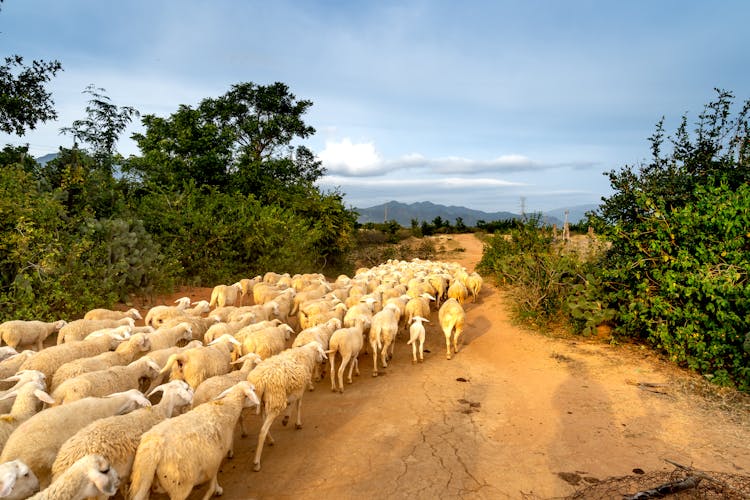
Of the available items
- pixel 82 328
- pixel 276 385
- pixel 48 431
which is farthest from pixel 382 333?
pixel 48 431

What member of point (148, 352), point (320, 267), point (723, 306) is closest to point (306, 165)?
point (320, 267)

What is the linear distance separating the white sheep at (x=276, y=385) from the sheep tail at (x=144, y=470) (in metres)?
1.40

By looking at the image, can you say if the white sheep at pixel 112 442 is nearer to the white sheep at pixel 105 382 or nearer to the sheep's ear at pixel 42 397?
the sheep's ear at pixel 42 397

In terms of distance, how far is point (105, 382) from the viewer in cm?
518

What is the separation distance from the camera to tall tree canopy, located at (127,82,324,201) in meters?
19.2

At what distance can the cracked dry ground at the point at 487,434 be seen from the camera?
15.3ft

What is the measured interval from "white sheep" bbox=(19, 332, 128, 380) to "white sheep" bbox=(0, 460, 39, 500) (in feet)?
8.54

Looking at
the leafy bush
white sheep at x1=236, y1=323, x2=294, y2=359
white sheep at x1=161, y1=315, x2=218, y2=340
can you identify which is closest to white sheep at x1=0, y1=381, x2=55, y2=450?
white sheep at x1=236, y1=323, x2=294, y2=359

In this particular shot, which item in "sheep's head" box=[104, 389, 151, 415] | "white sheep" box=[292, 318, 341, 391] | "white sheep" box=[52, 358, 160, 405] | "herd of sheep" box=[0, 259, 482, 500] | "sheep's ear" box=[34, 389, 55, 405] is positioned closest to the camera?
"herd of sheep" box=[0, 259, 482, 500]

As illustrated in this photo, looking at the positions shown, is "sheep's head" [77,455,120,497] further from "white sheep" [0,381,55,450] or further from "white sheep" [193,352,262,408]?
"white sheep" [193,352,262,408]

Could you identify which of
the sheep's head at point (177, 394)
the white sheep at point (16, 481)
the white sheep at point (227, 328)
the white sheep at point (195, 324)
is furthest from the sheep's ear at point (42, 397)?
the white sheep at point (195, 324)

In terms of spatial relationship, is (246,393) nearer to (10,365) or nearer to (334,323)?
(334,323)

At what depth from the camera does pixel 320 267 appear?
2248cm

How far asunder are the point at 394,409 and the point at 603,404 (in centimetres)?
325
